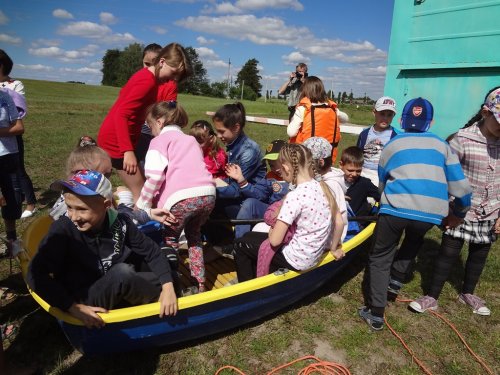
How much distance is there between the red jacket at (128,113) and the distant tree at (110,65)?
87.0 metres

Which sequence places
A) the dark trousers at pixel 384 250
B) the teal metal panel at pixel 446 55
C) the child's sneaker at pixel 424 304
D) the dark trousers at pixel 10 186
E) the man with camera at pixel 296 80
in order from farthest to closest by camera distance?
1. the man with camera at pixel 296 80
2. the teal metal panel at pixel 446 55
3. the dark trousers at pixel 10 186
4. the child's sneaker at pixel 424 304
5. the dark trousers at pixel 384 250

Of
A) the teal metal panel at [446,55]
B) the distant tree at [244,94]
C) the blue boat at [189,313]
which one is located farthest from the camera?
the distant tree at [244,94]

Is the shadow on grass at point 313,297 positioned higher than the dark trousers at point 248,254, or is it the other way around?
the dark trousers at point 248,254

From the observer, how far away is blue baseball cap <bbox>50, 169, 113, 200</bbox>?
6.04ft

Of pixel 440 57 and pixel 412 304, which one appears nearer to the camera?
pixel 412 304

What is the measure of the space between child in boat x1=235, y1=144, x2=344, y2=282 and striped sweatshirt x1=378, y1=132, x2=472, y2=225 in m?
0.52

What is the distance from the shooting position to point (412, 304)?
10.8 ft

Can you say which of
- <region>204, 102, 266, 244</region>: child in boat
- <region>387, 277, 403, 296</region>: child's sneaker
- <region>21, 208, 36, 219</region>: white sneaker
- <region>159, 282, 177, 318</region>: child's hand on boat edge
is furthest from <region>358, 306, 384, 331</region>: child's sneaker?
<region>21, 208, 36, 219</region>: white sneaker

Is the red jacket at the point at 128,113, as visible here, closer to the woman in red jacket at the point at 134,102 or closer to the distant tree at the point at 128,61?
the woman in red jacket at the point at 134,102

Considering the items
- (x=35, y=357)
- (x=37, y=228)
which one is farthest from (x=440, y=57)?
(x=35, y=357)

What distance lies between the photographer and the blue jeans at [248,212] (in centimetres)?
349

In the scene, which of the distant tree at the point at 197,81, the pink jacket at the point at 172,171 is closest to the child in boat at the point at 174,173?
the pink jacket at the point at 172,171

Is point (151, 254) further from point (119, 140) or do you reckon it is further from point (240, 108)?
point (240, 108)

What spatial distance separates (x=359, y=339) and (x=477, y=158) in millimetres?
1718
